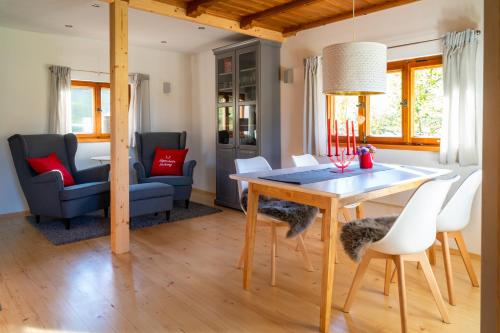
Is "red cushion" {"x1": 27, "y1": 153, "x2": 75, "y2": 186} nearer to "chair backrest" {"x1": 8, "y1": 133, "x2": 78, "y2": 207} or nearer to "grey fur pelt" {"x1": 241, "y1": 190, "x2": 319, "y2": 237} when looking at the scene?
"chair backrest" {"x1": 8, "y1": 133, "x2": 78, "y2": 207}

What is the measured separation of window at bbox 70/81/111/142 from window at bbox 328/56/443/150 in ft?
11.3

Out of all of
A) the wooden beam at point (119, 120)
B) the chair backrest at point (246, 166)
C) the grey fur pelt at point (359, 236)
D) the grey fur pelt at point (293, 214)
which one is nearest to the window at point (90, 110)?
the wooden beam at point (119, 120)

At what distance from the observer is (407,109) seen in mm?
3791

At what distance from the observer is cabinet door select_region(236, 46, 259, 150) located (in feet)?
15.8

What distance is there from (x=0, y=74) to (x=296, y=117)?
3611 mm

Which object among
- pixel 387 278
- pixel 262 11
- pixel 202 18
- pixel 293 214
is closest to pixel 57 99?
pixel 202 18

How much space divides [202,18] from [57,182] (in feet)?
7.52

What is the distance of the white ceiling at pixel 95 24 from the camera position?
389 centimetres

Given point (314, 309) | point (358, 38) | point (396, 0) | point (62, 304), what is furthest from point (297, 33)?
point (62, 304)

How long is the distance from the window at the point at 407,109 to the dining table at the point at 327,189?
783 mm

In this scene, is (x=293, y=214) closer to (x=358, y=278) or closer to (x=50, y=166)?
(x=358, y=278)

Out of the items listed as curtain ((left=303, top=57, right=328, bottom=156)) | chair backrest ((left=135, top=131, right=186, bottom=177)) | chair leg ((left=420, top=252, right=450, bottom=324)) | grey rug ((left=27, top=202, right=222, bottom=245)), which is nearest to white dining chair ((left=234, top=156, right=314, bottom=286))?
chair leg ((left=420, top=252, right=450, bottom=324))

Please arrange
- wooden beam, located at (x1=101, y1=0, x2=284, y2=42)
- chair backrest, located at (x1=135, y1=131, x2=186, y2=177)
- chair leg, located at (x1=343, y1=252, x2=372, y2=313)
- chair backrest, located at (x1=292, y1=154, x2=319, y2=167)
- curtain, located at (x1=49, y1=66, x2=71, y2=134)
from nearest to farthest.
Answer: chair leg, located at (x1=343, y1=252, x2=372, y2=313) < chair backrest, located at (x1=292, y1=154, x2=319, y2=167) < wooden beam, located at (x1=101, y1=0, x2=284, y2=42) < curtain, located at (x1=49, y1=66, x2=71, y2=134) < chair backrest, located at (x1=135, y1=131, x2=186, y2=177)

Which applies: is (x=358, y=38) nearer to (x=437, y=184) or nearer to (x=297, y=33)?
(x=297, y=33)
